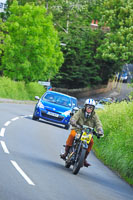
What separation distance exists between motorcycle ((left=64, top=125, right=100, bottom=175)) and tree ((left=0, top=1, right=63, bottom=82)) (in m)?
34.5

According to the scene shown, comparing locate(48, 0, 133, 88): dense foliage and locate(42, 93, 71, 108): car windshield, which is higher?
locate(42, 93, 71, 108): car windshield

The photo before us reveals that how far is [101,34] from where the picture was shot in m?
65.3

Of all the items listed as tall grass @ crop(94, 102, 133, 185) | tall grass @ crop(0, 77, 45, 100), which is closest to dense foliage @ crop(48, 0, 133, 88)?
tall grass @ crop(0, 77, 45, 100)

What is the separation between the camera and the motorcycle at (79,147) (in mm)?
11039

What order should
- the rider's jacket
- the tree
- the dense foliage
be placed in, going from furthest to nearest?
the dense foliage < the tree < the rider's jacket

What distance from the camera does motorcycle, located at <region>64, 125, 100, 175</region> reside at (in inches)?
435

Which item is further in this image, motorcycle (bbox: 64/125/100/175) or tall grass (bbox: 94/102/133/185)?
tall grass (bbox: 94/102/133/185)

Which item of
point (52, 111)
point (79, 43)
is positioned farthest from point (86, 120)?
point (79, 43)

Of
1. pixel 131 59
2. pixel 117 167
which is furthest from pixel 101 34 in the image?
pixel 117 167

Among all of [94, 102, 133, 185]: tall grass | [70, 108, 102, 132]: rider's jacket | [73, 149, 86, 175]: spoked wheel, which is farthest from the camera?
[94, 102, 133, 185]: tall grass

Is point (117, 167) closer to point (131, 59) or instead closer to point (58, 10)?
point (131, 59)

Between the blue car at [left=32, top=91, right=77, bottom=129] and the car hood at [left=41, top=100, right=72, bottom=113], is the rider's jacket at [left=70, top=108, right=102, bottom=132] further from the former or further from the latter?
the car hood at [left=41, top=100, right=72, bottom=113]

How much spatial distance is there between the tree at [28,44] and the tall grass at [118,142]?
86.2 feet

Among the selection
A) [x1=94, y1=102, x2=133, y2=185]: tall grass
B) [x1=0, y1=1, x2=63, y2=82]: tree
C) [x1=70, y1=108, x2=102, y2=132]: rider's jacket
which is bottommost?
[x1=0, y1=1, x2=63, y2=82]: tree
